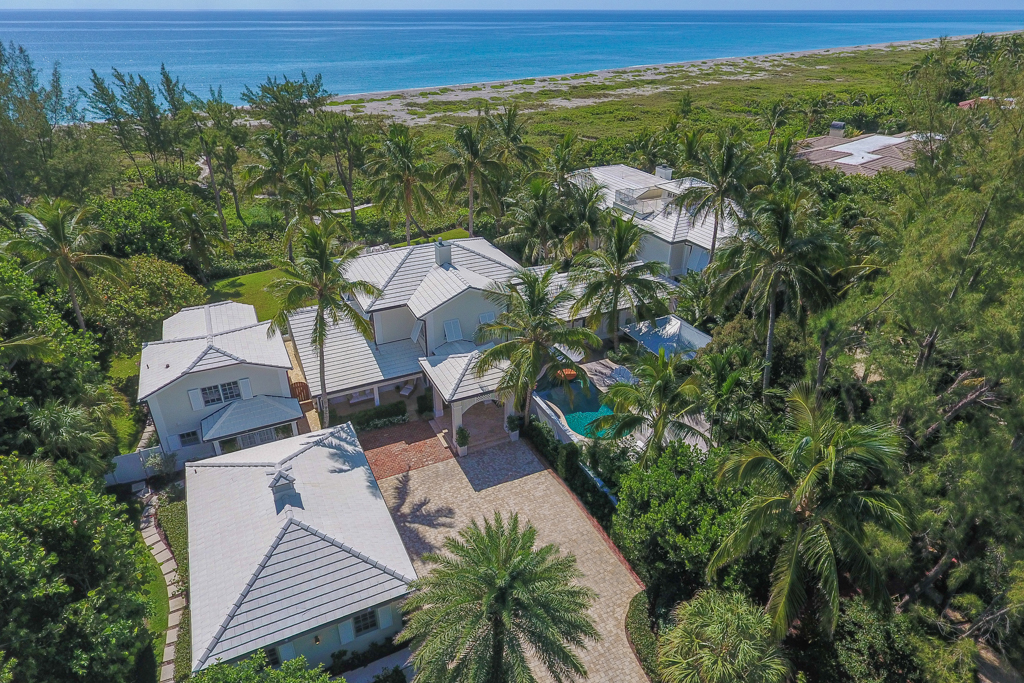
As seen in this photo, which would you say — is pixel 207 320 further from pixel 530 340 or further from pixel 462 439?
pixel 530 340

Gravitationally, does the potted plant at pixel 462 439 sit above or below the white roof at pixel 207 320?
below

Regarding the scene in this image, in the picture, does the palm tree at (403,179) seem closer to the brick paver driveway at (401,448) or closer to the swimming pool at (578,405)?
the brick paver driveway at (401,448)

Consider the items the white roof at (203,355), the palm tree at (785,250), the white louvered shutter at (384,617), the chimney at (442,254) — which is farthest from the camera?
the chimney at (442,254)

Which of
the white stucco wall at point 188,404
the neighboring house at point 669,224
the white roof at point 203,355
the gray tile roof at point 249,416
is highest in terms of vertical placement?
the neighboring house at point 669,224

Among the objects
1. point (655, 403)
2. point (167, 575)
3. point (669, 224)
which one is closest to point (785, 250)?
point (655, 403)

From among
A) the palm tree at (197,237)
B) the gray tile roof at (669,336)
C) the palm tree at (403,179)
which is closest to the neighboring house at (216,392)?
the palm tree at (197,237)

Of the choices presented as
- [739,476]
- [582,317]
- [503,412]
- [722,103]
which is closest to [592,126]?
[722,103]

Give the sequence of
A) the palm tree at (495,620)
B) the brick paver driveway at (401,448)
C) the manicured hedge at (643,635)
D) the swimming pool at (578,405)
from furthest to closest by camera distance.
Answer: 1. the swimming pool at (578,405)
2. the brick paver driveway at (401,448)
3. the manicured hedge at (643,635)
4. the palm tree at (495,620)

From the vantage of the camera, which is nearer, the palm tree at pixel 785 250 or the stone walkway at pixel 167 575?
the stone walkway at pixel 167 575
